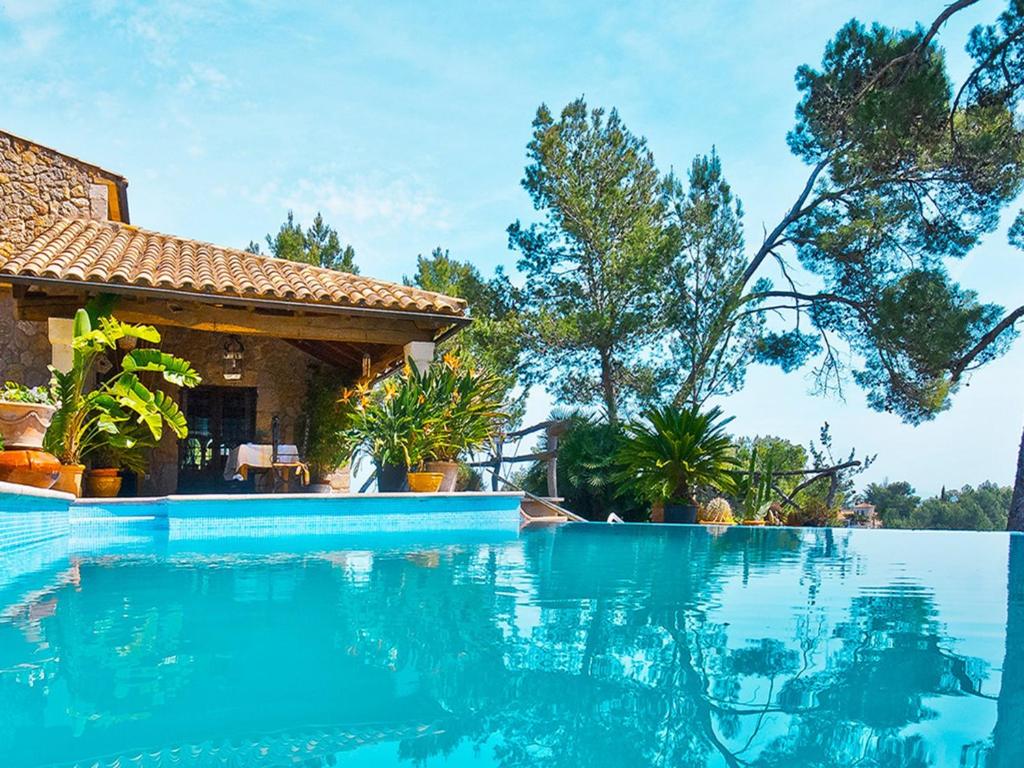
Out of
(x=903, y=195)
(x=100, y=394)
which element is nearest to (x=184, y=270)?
(x=100, y=394)

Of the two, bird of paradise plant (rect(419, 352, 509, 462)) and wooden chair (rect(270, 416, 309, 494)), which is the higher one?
bird of paradise plant (rect(419, 352, 509, 462))

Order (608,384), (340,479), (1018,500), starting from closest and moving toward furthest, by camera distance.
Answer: (340,479), (1018,500), (608,384)

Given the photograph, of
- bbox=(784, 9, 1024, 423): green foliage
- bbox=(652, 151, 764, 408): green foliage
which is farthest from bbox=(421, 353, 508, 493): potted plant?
bbox=(652, 151, 764, 408): green foliage

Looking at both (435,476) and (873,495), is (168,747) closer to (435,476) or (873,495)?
(435,476)

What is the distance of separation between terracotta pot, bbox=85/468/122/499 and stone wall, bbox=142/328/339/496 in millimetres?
2642

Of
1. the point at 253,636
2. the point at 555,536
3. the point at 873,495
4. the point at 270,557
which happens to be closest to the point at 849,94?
the point at 555,536

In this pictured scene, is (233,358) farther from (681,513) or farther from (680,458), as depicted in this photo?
(681,513)

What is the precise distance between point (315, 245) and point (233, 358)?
1615 centimetres

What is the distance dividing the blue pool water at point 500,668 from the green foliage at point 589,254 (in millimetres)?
15096

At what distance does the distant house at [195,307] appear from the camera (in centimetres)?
1046

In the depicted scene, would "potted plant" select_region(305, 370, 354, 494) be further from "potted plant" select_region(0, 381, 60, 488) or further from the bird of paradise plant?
"potted plant" select_region(0, 381, 60, 488)

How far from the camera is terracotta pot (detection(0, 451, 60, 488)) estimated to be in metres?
8.31

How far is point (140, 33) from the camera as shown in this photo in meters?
14.5

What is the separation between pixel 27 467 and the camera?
8.38 m
